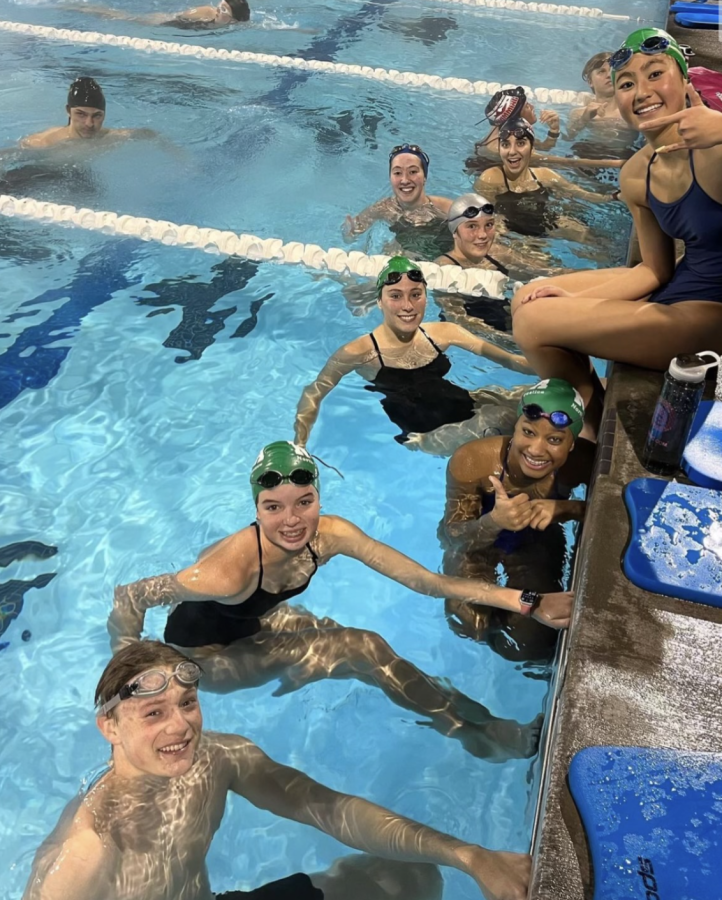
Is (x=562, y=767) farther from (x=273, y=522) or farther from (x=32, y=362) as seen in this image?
(x=32, y=362)

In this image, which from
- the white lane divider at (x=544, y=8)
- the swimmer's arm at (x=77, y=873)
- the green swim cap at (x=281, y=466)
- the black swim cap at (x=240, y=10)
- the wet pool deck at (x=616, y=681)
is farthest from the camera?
the white lane divider at (x=544, y=8)

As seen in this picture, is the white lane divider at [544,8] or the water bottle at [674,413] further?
the white lane divider at [544,8]

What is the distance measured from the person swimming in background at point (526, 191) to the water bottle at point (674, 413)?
421 centimetres

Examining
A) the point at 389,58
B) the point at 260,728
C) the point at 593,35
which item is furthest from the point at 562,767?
the point at 593,35

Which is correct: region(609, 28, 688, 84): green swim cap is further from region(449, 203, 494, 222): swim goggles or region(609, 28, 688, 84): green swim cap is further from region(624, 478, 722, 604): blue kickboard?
region(449, 203, 494, 222): swim goggles

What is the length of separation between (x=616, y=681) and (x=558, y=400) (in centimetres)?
154

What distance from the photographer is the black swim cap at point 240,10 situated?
1316 centimetres

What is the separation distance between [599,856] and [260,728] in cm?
203

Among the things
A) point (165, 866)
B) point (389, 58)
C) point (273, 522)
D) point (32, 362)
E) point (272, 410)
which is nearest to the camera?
point (165, 866)

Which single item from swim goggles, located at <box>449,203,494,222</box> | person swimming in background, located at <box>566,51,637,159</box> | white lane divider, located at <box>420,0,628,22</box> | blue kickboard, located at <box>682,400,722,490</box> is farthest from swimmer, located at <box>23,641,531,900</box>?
white lane divider, located at <box>420,0,628,22</box>

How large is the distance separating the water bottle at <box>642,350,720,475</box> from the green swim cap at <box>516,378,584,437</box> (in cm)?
51

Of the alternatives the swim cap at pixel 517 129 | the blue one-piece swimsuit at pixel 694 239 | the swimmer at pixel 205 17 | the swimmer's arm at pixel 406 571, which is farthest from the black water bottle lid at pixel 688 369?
the swimmer at pixel 205 17

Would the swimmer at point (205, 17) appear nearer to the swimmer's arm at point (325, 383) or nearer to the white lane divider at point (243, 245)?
the white lane divider at point (243, 245)

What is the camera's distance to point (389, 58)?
1237 cm
